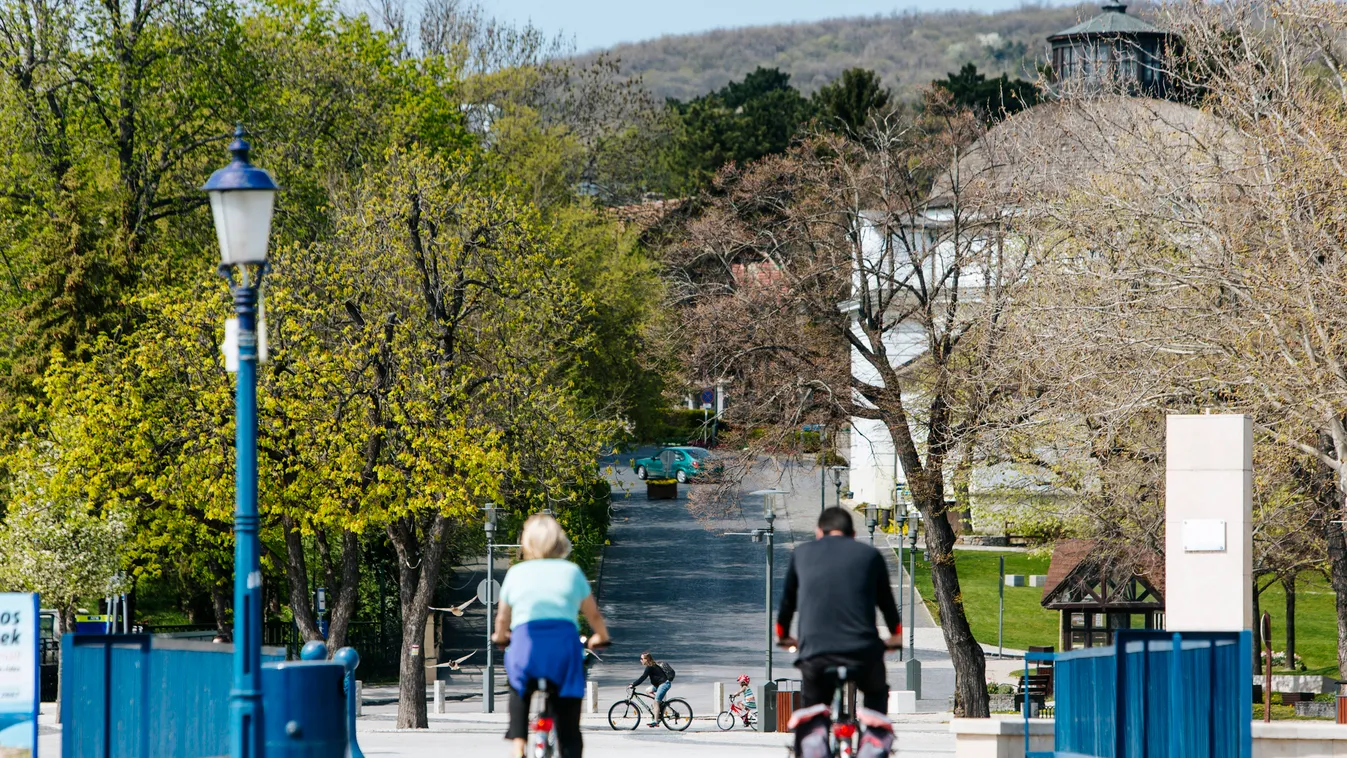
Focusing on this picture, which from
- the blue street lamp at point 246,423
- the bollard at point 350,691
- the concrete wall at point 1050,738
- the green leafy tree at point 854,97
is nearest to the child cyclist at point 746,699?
the bollard at point 350,691

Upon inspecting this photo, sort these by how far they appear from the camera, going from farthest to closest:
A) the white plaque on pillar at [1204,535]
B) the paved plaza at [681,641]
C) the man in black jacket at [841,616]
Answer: the paved plaza at [681,641]
the white plaque on pillar at [1204,535]
the man in black jacket at [841,616]

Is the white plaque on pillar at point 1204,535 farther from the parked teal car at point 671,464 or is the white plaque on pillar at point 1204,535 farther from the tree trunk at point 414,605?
the parked teal car at point 671,464

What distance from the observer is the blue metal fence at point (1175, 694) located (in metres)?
11.0

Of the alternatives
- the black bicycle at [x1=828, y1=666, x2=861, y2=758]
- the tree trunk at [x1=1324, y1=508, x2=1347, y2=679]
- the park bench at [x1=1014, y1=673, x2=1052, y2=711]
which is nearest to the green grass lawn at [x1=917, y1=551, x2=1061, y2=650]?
the park bench at [x1=1014, y1=673, x2=1052, y2=711]

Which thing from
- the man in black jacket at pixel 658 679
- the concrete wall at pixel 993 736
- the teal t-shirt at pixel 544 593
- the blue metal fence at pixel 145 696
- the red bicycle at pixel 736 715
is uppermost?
the teal t-shirt at pixel 544 593

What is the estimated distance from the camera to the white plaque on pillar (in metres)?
15.5

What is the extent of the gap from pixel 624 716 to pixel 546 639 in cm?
2600

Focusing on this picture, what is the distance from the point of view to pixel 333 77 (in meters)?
44.5

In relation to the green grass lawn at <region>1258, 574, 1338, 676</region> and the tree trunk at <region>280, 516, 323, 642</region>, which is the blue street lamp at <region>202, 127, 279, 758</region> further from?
the green grass lawn at <region>1258, 574, 1338, 676</region>

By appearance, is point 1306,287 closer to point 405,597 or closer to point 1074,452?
point 1074,452

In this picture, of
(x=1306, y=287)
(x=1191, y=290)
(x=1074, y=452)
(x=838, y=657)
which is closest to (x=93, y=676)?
(x=838, y=657)

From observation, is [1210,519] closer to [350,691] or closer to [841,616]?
[841,616]

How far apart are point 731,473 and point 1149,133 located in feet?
38.2

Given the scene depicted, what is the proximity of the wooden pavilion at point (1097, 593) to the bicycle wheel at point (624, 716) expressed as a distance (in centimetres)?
947
